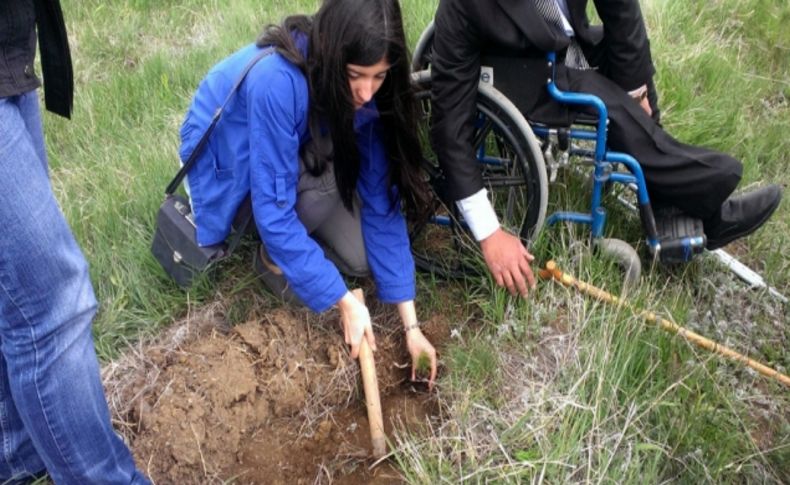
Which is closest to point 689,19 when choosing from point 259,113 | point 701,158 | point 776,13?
point 776,13

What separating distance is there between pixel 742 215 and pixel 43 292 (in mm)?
2230

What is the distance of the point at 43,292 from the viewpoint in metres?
1.53

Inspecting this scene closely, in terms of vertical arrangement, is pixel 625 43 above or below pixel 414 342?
above

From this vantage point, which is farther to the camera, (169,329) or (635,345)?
(169,329)

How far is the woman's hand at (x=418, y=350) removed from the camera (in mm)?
2254

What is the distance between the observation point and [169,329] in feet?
7.97

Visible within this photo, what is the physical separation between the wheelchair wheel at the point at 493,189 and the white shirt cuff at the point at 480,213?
5.5 inches

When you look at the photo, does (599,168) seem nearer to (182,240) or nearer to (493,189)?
(493,189)

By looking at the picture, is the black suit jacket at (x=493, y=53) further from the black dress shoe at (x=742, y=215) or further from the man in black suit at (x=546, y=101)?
the black dress shoe at (x=742, y=215)

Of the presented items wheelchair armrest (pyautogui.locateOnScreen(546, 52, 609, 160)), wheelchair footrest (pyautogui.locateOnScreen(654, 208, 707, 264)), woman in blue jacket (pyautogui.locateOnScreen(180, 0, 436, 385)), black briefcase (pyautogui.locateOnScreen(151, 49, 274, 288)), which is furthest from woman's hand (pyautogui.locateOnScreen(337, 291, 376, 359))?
wheelchair footrest (pyautogui.locateOnScreen(654, 208, 707, 264))

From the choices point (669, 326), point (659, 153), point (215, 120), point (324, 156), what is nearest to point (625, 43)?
point (659, 153)

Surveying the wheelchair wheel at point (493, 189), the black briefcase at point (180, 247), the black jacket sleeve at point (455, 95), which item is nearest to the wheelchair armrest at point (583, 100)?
the wheelchair wheel at point (493, 189)

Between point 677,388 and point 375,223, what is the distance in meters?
1.05

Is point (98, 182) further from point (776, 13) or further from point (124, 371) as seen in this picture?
point (776, 13)
